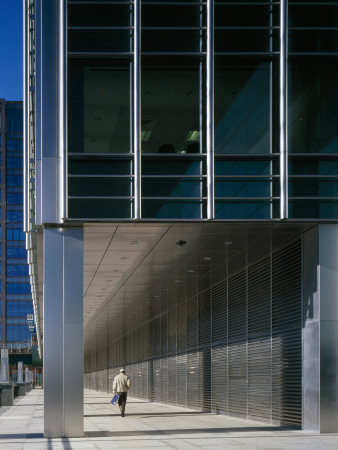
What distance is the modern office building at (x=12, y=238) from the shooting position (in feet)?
481

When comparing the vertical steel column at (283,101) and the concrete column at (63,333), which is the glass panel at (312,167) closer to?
the vertical steel column at (283,101)

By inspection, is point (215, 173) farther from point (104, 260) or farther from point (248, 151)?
point (104, 260)

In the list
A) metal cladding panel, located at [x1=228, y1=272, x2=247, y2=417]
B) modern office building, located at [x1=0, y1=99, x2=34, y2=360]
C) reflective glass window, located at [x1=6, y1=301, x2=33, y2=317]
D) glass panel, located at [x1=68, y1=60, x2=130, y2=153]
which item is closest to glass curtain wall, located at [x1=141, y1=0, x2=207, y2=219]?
glass panel, located at [x1=68, y1=60, x2=130, y2=153]

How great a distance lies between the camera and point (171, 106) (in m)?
15.8

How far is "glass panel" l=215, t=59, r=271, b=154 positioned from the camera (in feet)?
51.3

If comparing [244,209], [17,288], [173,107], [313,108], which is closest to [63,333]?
[244,209]

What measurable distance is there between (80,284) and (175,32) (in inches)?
237

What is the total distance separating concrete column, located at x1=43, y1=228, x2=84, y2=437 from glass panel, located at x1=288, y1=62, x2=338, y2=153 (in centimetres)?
539

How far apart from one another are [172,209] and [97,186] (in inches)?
68.5

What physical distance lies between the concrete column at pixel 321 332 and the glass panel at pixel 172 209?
268 cm

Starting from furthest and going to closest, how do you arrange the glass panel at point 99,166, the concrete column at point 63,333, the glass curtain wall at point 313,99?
the glass panel at point 99,166
the glass curtain wall at point 313,99
the concrete column at point 63,333

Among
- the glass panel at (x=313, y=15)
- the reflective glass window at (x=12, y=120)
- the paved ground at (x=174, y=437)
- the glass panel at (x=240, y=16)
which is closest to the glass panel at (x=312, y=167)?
the glass panel at (x=313, y=15)

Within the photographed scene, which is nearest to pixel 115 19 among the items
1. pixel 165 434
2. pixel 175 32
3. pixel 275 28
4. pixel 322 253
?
pixel 175 32

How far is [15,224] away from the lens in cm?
14762
